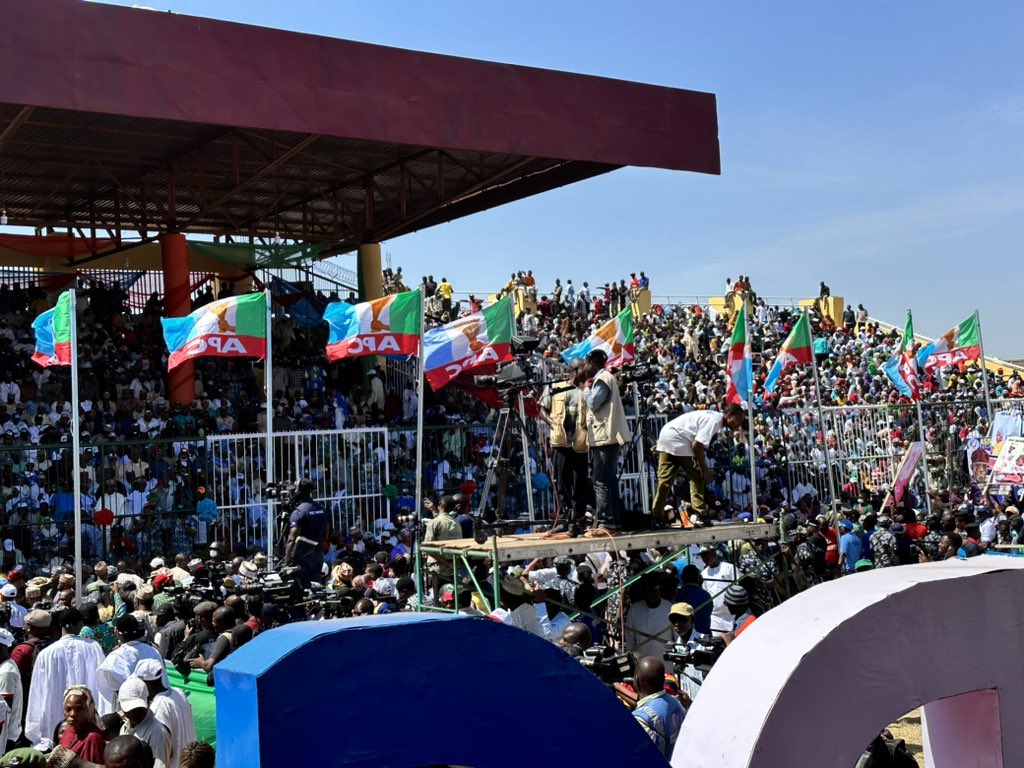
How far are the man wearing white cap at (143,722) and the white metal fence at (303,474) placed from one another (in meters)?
10.4

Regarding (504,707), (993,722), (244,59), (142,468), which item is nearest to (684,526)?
(993,722)

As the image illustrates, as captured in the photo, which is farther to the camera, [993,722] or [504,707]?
[993,722]

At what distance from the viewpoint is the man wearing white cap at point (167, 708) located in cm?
636

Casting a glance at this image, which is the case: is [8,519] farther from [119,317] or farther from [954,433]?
[954,433]

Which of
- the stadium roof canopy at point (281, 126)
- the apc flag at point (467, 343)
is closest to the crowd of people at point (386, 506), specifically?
the apc flag at point (467, 343)

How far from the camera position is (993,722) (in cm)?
425

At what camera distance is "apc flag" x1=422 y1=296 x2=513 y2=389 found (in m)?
16.0

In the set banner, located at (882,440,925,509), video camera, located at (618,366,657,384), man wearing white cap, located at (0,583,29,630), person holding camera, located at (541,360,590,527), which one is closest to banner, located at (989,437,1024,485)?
banner, located at (882,440,925,509)

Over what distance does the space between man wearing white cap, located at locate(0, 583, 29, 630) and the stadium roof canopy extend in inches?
290

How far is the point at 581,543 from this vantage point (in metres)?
9.26

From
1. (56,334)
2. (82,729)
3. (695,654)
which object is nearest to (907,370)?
(56,334)

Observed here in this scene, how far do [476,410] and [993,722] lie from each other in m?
19.0

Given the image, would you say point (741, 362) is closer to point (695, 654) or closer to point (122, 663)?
point (695, 654)

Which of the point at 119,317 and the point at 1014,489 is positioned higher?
the point at 119,317
